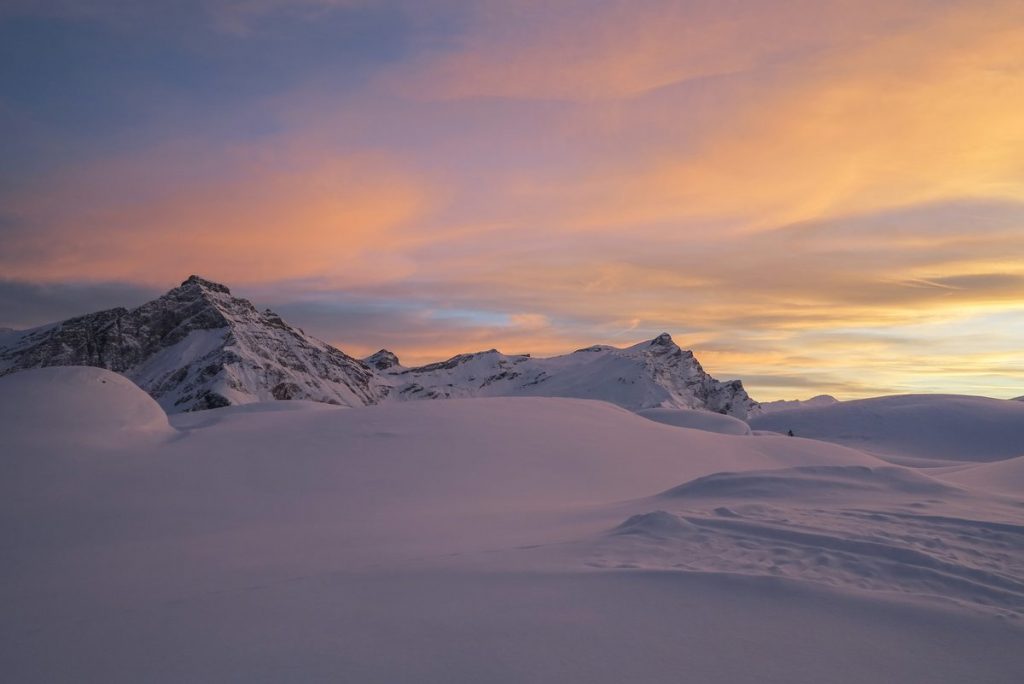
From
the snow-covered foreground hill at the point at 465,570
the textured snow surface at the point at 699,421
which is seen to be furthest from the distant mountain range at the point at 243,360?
the snow-covered foreground hill at the point at 465,570

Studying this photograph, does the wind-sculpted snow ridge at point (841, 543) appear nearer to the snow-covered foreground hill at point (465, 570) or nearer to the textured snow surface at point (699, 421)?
the snow-covered foreground hill at point (465, 570)

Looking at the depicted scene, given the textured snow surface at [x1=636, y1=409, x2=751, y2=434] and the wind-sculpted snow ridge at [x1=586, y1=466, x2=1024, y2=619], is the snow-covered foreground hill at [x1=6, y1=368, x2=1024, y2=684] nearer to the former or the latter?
the wind-sculpted snow ridge at [x1=586, y1=466, x2=1024, y2=619]

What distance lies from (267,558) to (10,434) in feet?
27.8

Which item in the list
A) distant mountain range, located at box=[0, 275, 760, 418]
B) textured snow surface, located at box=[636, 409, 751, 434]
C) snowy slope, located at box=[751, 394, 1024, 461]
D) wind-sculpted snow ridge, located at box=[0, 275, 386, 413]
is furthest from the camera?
distant mountain range, located at box=[0, 275, 760, 418]

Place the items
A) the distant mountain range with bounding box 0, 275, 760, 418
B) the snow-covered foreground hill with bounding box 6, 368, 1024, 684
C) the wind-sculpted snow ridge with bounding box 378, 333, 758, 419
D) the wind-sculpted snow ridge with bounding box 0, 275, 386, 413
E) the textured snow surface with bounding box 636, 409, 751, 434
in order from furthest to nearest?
the wind-sculpted snow ridge with bounding box 378, 333, 758, 419, the distant mountain range with bounding box 0, 275, 760, 418, the wind-sculpted snow ridge with bounding box 0, 275, 386, 413, the textured snow surface with bounding box 636, 409, 751, 434, the snow-covered foreground hill with bounding box 6, 368, 1024, 684

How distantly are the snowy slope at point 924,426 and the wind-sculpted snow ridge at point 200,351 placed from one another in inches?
3238

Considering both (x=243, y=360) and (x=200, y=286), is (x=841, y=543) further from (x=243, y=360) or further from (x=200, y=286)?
(x=200, y=286)

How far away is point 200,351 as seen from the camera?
137 metres

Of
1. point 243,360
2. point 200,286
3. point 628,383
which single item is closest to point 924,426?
point 628,383

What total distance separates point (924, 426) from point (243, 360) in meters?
109

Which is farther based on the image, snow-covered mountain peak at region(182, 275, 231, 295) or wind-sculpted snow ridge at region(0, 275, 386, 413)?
snow-covered mountain peak at region(182, 275, 231, 295)

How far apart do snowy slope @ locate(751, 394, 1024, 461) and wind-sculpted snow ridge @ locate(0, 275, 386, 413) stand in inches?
3238

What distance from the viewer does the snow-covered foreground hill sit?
454cm

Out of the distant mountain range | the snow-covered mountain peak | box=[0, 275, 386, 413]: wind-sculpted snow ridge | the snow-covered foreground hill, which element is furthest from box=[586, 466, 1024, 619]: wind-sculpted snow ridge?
the snow-covered mountain peak
